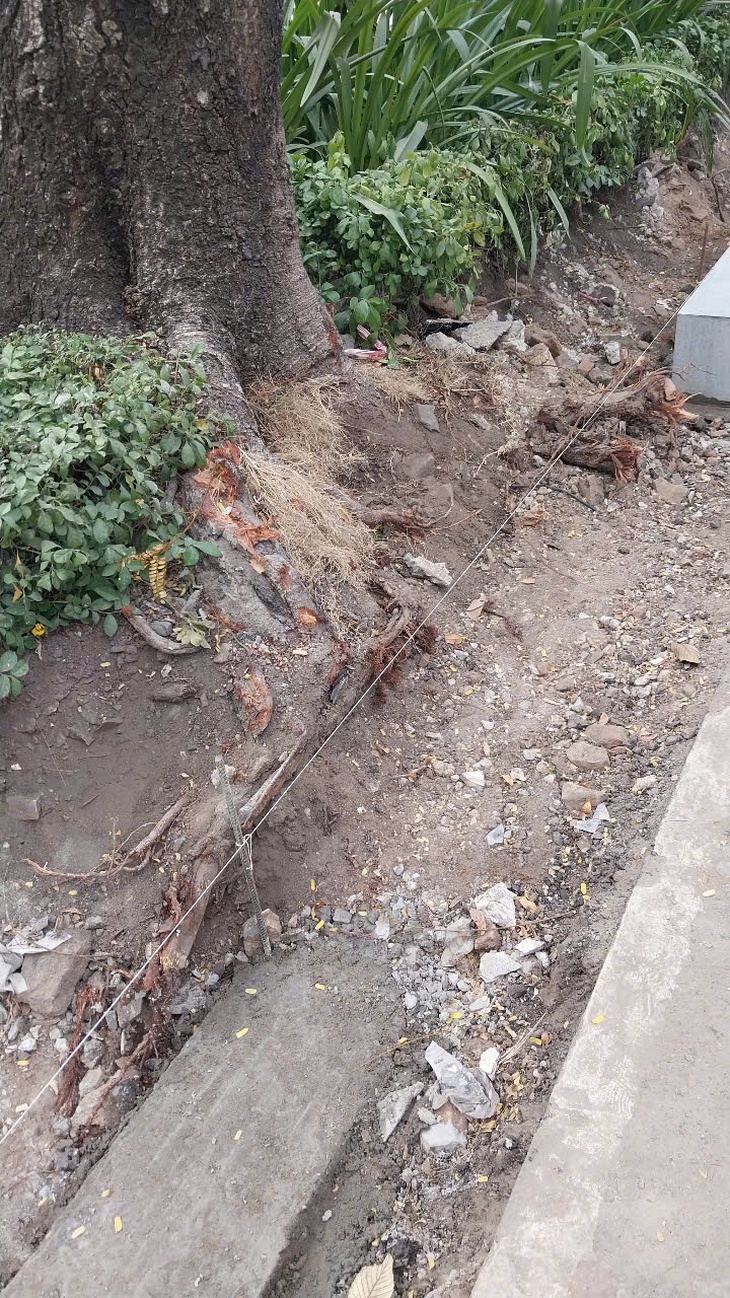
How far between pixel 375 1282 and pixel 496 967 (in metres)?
0.66

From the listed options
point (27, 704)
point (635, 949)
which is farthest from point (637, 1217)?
point (27, 704)

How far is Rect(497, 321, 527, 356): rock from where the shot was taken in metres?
3.99

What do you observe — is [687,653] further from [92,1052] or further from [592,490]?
[92,1052]

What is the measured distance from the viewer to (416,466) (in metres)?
3.29

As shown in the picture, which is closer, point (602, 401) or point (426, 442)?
point (426, 442)

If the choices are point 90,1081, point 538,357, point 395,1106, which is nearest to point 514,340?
point 538,357

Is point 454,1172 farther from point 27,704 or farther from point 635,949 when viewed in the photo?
point 27,704

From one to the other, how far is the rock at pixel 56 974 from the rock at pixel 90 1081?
0.51 ft

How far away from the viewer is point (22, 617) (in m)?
2.24

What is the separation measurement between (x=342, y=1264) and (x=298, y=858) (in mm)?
867

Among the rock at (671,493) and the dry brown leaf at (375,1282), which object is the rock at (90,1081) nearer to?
the dry brown leaf at (375,1282)

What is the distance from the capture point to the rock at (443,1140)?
1824 millimetres

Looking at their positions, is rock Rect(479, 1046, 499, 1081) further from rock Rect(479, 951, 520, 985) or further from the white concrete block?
the white concrete block

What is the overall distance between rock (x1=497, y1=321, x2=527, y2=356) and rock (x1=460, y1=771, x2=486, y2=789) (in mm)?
2150
